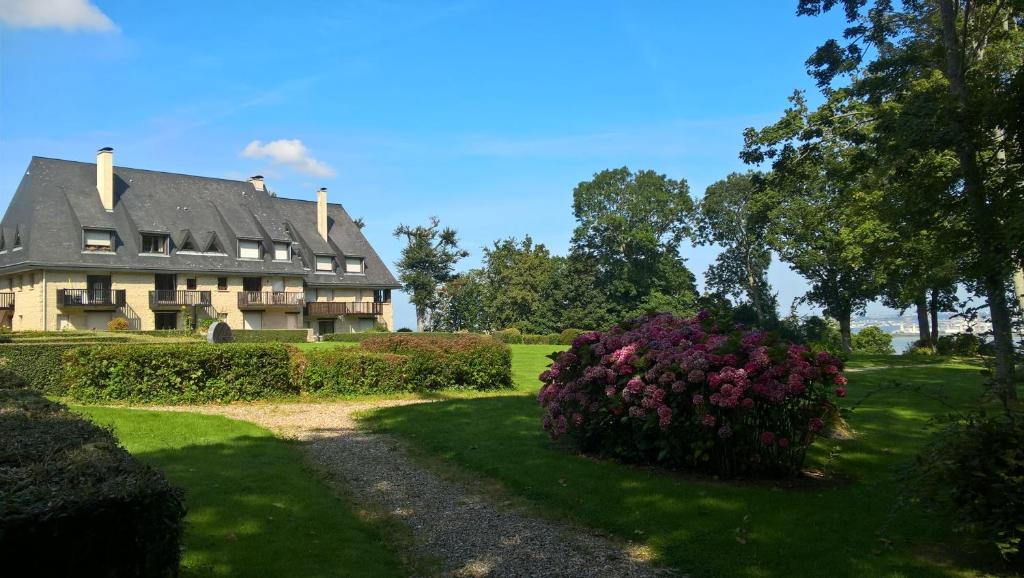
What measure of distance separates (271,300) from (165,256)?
279 inches

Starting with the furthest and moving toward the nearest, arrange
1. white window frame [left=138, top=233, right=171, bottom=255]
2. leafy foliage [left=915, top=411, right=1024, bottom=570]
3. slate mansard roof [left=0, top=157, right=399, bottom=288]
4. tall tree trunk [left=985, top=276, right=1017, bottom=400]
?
white window frame [left=138, top=233, right=171, bottom=255] → slate mansard roof [left=0, top=157, right=399, bottom=288] → tall tree trunk [left=985, top=276, right=1017, bottom=400] → leafy foliage [left=915, top=411, right=1024, bottom=570]

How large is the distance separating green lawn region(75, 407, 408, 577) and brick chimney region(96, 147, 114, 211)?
120ft

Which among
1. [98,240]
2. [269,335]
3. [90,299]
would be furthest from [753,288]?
[90,299]

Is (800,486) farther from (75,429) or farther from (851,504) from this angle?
(75,429)

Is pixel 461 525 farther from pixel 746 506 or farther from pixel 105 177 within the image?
pixel 105 177

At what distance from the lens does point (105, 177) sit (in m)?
41.8

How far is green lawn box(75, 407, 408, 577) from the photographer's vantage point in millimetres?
5496

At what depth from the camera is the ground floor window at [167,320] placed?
138ft

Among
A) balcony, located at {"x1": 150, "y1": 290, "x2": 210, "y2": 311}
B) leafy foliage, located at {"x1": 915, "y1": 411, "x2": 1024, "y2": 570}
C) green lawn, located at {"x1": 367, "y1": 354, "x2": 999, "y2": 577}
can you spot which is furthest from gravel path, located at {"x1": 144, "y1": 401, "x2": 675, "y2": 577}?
balcony, located at {"x1": 150, "y1": 290, "x2": 210, "y2": 311}

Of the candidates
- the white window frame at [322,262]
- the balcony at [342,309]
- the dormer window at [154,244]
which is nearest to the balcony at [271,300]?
the balcony at [342,309]

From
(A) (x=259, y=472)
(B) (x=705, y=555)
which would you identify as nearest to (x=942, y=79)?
(B) (x=705, y=555)

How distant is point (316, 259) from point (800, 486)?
47.4 metres

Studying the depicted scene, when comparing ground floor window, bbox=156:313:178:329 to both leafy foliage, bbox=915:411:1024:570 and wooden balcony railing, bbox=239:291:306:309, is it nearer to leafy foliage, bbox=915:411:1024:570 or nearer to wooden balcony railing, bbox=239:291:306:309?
wooden balcony railing, bbox=239:291:306:309

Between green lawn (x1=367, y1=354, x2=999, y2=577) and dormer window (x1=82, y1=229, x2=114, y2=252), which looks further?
dormer window (x1=82, y1=229, x2=114, y2=252)
